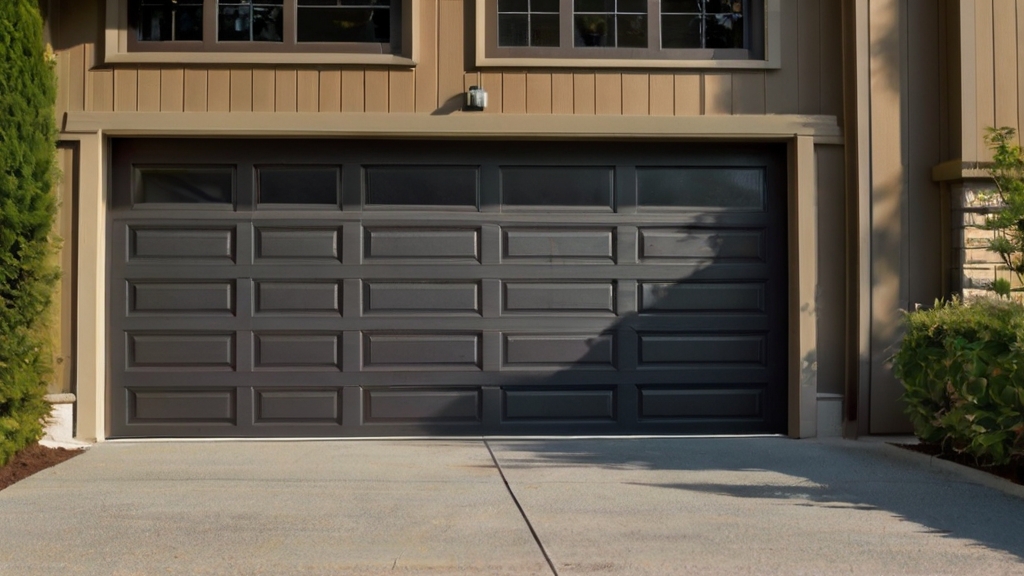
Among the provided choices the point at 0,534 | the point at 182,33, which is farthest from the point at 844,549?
the point at 182,33

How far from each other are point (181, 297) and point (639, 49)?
13.2ft

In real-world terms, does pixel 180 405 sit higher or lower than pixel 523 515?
higher

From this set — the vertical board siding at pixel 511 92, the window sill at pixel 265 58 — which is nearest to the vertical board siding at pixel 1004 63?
the vertical board siding at pixel 511 92

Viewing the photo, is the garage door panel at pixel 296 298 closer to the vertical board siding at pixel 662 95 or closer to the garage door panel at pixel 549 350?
the garage door panel at pixel 549 350

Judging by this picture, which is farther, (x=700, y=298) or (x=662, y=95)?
(x=700, y=298)

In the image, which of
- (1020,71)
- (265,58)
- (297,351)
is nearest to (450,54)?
(265,58)

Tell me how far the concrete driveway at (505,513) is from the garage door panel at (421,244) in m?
1.51

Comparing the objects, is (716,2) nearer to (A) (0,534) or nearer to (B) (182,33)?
(B) (182,33)

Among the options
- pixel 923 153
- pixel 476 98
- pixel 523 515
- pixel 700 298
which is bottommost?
pixel 523 515

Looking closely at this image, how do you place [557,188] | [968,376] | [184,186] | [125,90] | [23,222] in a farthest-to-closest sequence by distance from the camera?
[557,188] < [184,186] < [125,90] < [23,222] < [968,376]

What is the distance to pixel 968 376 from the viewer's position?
279 inches

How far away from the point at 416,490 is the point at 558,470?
43.0 inches

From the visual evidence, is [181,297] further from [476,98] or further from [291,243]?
[476,98]

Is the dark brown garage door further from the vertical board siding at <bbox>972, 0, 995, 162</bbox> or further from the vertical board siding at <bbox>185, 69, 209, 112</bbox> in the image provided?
the vertical board siding at <bbox>972, 0, 995, 162</bbox>
